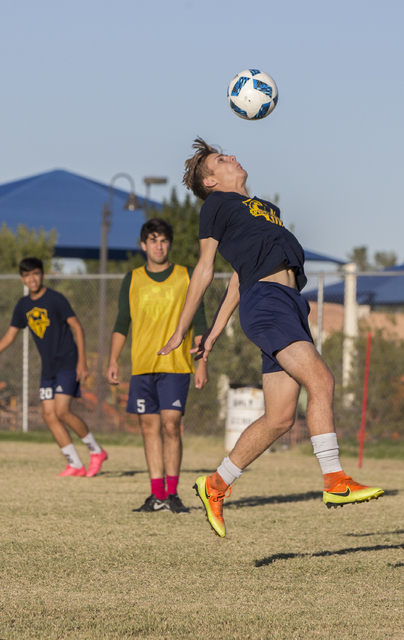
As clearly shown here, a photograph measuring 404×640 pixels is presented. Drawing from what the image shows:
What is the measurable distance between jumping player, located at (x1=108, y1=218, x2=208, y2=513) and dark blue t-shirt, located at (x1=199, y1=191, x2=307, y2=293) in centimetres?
195

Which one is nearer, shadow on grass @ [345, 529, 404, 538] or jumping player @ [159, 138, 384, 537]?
jumping player @ [159, 138, 384, 537]

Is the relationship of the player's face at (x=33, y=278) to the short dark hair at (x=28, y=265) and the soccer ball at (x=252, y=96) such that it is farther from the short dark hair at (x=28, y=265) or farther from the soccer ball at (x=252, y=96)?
the soccer ball at (x=252, y=96)

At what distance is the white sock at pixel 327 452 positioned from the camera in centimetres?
390

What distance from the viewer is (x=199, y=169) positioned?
468 centimetres

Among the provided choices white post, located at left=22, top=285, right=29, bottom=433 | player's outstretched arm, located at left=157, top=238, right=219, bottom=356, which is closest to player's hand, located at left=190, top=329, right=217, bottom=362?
player's outstretched arm, located at left=157, top=238, right=219, bottom=356

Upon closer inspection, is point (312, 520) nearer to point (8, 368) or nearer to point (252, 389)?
point (252, 389)

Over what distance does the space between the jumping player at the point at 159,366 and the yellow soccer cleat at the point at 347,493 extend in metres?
2.57

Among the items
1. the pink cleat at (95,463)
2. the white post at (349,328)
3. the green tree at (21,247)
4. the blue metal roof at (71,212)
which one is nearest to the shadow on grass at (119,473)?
the pink cleat at (95,463)

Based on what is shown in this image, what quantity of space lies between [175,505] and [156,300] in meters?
1.55

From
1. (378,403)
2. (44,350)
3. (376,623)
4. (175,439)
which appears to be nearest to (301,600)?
(376,623)

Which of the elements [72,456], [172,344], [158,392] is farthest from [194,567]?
[72,456]

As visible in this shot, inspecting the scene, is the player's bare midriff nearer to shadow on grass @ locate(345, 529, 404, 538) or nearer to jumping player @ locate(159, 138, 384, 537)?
jumping player @ locate(159, 138, 384, 537)

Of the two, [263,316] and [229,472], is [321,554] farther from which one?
[263,316]

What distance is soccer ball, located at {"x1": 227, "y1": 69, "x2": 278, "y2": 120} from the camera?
5.64 m
